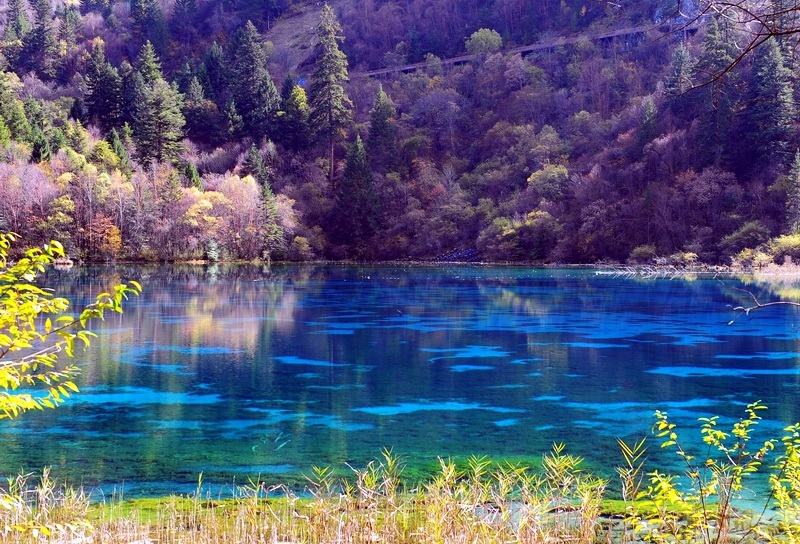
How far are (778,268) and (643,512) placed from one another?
4906 cm

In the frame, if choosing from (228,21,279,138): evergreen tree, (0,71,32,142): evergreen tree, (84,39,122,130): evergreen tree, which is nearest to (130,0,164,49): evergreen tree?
(228,21,279,138): evergreen tree

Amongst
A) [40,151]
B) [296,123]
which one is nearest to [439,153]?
[296,123]

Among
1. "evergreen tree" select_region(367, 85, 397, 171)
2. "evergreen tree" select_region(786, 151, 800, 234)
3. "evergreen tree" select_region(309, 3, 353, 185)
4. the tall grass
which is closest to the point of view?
the tall grass

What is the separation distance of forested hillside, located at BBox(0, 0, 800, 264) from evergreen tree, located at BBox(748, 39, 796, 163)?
164 mm

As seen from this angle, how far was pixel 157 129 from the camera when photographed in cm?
8319

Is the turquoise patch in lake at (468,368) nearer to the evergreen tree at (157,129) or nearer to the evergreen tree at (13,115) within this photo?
the evergreen tree at (157,129)

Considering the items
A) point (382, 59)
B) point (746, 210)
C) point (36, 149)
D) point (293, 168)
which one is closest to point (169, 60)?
point (382, 59)

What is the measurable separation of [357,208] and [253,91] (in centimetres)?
2459

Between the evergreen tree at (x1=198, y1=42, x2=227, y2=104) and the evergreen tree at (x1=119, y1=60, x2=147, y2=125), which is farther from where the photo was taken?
the evergreen tree at (x1=198, y1=42, x2=227, y2=104)

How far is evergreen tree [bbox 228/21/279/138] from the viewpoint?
95125mm

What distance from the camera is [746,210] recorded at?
2436 inches

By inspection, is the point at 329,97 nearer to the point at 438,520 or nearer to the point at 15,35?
the point at 15,35

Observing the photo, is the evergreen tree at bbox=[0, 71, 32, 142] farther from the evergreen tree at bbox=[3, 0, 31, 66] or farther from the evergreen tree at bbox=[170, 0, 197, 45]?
the evergreen tree at bbox=[170, 0, 197, 45]

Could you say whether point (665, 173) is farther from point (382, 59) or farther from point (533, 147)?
Answer: point (382, 59)
